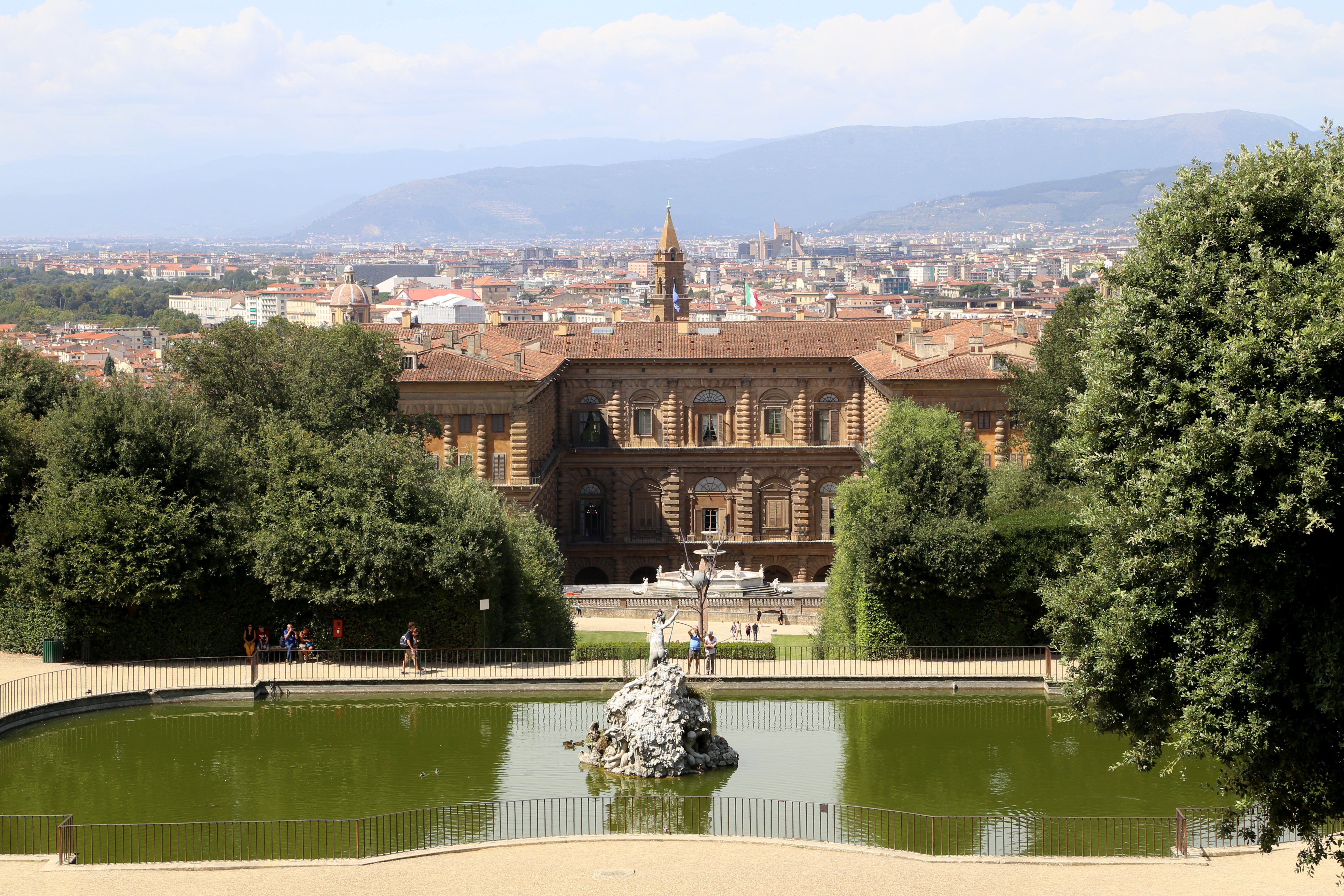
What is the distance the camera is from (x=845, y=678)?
3831cm

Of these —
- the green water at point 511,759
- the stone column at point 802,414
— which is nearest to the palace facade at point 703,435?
the stone column at point 802,414

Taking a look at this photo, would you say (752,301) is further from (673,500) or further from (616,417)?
(616,417)

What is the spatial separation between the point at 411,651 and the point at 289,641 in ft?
10.5

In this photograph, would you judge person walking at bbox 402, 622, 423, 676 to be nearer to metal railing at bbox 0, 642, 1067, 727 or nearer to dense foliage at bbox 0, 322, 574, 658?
metal railing at bbox 0, 642, 1067, 727

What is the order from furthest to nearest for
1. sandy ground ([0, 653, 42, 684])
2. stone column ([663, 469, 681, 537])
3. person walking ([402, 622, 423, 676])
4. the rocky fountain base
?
stone column ([663, 469, 681, 537]) → person walking ([402, 622, 423, 676]) → sandy ground ([0, 653, 42, 684]) → the rocky fountain base

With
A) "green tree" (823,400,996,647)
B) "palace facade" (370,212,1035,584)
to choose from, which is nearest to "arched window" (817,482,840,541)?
"palace facade" (370,212,1035,584)

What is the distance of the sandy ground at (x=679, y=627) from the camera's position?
5397 cm

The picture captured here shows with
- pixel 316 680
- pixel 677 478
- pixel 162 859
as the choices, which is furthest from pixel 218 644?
pixel 677 478

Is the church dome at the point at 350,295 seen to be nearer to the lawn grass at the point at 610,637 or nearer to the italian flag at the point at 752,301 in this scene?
the italian flag at the point at 752,301

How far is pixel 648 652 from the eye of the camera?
4153 centimetres

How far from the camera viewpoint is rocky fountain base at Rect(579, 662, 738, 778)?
30.6 m

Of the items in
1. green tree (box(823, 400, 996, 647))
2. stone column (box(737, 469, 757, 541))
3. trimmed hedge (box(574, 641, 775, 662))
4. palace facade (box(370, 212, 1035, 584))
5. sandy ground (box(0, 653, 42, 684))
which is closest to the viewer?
sandy ground (box(0, 653, 42, 684))

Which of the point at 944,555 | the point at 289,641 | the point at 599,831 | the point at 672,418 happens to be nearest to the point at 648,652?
the point at 944,555

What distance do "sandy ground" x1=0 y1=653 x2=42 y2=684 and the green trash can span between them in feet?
0.36
